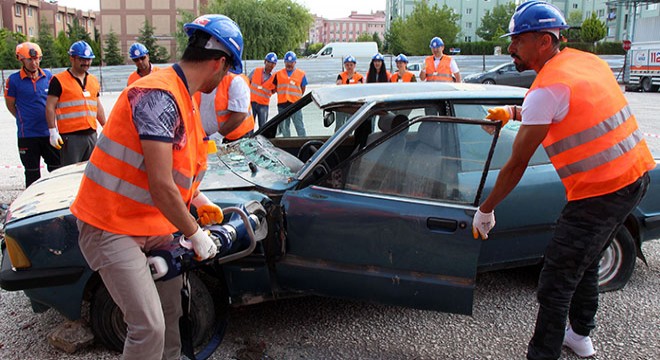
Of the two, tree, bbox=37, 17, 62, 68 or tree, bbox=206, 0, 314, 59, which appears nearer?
tree, bbox=37, 17, 62, 68

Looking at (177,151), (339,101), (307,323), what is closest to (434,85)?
(339,101)

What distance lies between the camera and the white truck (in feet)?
74.0

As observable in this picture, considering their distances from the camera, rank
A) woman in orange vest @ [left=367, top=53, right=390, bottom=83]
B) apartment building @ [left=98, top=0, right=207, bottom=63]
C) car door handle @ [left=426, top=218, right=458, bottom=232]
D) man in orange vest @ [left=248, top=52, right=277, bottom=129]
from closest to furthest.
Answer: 1. car door handle @ [left=426, top=218, right=458, bottom=232]
2. woman in orange vest @ [left=367, top=53, right=390, bottom=83]
3. man in orange vest @ [left=248, top=52, right=277, bottom=129]
4. apartment building @ [left=98, top=0, right=207, bottom=63]

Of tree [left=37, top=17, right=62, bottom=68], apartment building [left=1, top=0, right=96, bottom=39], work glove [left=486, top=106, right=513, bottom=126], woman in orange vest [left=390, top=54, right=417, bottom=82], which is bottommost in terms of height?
work glove [left=486, top=106, right=513, bottom=126]

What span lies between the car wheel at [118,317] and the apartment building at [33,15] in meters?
69.3

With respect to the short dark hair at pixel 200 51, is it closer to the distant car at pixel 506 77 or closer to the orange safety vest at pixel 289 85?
the orange safety vest at pixel 289 85

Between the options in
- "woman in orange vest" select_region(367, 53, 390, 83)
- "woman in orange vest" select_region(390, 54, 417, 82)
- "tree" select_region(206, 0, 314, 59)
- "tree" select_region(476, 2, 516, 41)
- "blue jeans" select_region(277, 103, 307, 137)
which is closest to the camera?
"blue jeans" select_region(277, 103, 307, 137)

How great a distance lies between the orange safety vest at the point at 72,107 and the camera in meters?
5.49

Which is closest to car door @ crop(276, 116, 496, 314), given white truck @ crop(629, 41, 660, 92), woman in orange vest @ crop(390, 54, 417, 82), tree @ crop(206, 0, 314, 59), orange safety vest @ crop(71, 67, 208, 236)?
orange safety vest @ crop(71, 67, 208, 236)

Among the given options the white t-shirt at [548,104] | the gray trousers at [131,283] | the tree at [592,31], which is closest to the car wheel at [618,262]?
the white t-shirt at [548,104]

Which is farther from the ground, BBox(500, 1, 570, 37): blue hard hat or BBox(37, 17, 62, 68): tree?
BBox(37, 17, 62, 68): tree

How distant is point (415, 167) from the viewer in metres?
3.05

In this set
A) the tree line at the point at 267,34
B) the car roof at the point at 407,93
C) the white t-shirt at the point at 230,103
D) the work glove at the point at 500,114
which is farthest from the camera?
the tree line at the point at 267,34

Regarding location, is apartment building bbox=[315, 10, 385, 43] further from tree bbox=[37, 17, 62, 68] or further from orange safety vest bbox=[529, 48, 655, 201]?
orange safety vest bbox=[529, 48, 655, 201]
